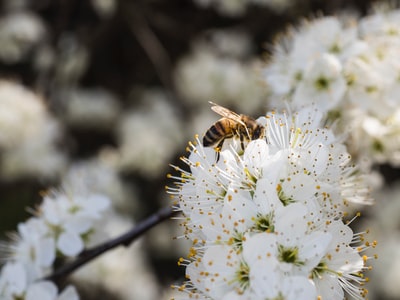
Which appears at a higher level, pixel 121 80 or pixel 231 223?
pixel 121 80

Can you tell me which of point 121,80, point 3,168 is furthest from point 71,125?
point 3,168

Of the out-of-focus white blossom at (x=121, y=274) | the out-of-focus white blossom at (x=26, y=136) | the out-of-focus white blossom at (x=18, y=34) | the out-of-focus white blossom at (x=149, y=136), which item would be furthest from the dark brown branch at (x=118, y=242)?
the out-of-focus white blossom at (x=18, y=34)

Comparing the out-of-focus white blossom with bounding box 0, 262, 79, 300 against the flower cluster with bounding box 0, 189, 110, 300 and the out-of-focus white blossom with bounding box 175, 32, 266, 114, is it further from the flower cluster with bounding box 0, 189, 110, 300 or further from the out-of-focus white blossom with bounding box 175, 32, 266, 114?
the out-of-focus white blossom with bounding box 175, 32, 266, 114

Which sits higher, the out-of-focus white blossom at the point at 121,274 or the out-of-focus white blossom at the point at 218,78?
the out-of-focus white blossom at the point at 218,78

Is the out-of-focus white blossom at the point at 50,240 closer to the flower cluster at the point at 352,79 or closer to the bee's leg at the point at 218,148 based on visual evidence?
the bee's leg at the point at 218,148

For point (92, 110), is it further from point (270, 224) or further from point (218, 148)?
Answer: point (270, 224)

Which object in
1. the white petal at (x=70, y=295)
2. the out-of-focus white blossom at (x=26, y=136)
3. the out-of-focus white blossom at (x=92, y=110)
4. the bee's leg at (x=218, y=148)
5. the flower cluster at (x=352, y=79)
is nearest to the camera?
the bee's leg at (x=218, y=148)

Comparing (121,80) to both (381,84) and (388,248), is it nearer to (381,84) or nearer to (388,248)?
(388,248)
